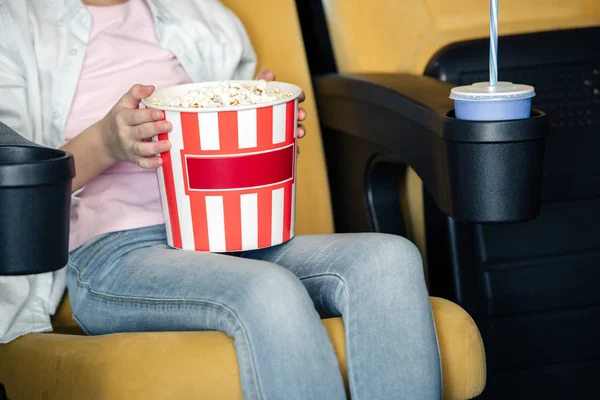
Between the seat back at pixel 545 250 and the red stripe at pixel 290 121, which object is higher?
the red stripe at pixel 290 121

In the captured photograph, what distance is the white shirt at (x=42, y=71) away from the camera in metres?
1.26

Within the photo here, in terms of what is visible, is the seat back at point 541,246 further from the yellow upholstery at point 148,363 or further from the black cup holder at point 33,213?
the black cup holder at point 33,213

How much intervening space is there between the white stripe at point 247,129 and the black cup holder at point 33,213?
262mm

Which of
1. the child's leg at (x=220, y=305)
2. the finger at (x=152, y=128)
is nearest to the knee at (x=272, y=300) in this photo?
the child's leg at (x=220, y=305)

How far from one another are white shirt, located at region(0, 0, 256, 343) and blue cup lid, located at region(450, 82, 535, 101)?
0.51 metres

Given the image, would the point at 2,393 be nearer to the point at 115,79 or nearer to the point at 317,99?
the point at 115,79

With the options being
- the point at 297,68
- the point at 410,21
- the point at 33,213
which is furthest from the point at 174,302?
the point at 410,21

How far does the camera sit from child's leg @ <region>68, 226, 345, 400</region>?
1.01 metres

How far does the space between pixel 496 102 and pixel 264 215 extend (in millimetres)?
315

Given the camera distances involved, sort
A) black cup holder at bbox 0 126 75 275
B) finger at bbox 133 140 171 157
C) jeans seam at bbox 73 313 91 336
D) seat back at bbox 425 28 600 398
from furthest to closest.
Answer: seat back at bbox 425 28 600 398 → jeans seam at bbox 73 313 91 336 → finger at bbox 133 140 171 157 → black cup holder at bbox 0 126 75 275

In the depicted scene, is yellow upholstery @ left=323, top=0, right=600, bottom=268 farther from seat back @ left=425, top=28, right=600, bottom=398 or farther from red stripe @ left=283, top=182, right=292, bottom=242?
red stripe @ left=283, top=182, right=292, bottom=242

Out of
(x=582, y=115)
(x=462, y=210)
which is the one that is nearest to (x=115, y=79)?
(x=462, y=210)

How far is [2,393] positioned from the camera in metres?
1.21

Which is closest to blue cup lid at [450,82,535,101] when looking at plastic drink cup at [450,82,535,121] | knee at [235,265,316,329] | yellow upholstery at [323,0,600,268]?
plastic drink cup at [450,82,535,121]
